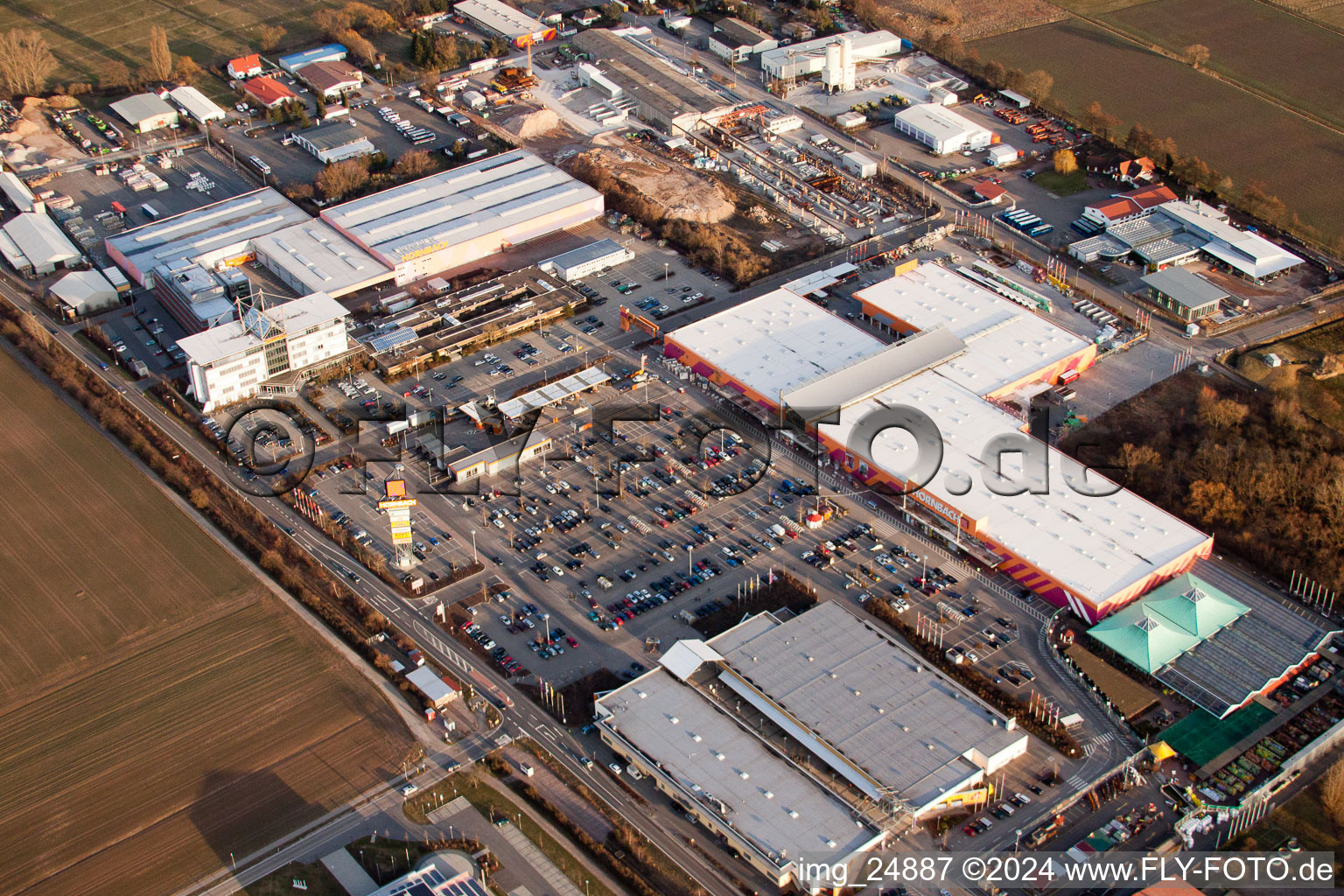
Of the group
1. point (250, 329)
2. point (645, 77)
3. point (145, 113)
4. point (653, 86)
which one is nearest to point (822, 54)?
point (653, 86)


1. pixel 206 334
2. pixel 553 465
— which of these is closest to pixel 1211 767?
pixel 553 465

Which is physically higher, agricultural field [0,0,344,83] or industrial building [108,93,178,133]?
agricultural field [0,0,344,83]

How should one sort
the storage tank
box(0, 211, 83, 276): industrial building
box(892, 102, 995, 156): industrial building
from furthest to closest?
1. the storage tank
2. box(892, 102, 995, 156): industrial building
3. box(0, 211, 83, 276): industrial building

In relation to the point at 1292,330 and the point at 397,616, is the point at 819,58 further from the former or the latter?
the point at 397,616

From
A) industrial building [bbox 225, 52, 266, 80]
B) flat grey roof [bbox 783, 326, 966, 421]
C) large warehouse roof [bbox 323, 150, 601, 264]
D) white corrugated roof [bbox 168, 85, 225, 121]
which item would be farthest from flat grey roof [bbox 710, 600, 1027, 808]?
industrial building [bbox 225, 52, 266, 80]

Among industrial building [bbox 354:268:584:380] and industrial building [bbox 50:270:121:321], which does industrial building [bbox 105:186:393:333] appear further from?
industrial building [bbox 354:268:584:380]
